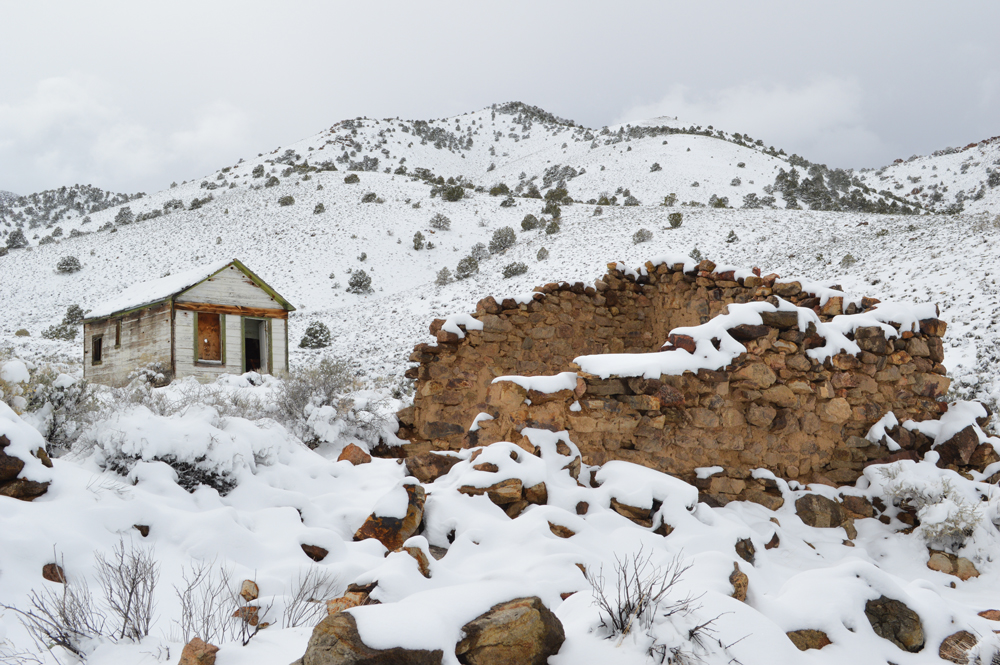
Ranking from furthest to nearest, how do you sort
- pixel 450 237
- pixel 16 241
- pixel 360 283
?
pixel 16 241, pixel 450 237, pixel 360 283

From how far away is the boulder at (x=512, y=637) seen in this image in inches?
85.0

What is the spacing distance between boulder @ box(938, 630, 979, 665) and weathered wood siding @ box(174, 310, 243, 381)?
14652mm

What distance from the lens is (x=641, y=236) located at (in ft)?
79.0

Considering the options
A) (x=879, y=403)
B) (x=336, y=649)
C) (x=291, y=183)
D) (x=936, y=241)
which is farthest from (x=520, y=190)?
(x=336, y=649)

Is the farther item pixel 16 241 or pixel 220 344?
pixel 16 241

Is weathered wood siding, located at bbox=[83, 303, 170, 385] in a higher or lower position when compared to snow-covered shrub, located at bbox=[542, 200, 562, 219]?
lower

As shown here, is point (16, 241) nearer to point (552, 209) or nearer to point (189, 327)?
point (189, 327)

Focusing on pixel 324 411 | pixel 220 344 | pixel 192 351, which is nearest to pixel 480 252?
pixel 220 344

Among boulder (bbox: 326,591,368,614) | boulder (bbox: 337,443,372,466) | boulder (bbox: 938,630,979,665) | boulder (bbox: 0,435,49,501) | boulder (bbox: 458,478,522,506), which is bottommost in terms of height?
boulder (bbox: 938,630,979,665)

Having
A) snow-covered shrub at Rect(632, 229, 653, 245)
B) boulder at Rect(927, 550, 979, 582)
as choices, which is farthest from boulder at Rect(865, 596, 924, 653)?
snow-covered shrub at Rect(632, 229, 653, 245)

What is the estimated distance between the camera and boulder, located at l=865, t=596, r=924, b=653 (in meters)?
2.82

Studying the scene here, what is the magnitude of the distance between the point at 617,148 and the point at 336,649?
166 ft

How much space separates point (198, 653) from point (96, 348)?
1862 cm

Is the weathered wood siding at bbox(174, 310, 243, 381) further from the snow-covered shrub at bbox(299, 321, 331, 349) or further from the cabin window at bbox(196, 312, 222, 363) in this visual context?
the snow-covered shrub at bbox(299, 321, 331, 349)
